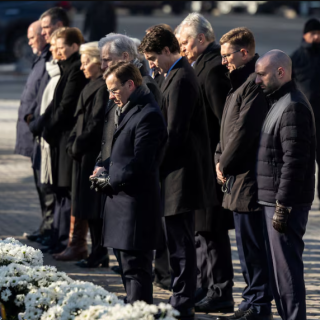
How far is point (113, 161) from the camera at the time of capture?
5.36 meters

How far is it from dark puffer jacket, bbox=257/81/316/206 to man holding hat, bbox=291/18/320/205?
15.9 ft

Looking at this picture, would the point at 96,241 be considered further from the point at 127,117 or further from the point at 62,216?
the point at 127,117

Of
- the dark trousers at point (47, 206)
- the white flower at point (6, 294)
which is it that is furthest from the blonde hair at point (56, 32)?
the white flower at point (6, 294)

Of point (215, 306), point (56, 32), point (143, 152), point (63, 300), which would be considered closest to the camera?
point (63, 300)

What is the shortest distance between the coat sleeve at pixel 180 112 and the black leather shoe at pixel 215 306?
1.20 meters

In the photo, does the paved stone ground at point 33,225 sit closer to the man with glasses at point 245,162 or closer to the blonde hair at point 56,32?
the man with glasses at point 245,162

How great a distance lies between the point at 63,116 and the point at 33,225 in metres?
1.92

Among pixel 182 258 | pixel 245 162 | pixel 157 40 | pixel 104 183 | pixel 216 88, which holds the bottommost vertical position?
pixel 182 258

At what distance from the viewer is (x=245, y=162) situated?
18.7ft

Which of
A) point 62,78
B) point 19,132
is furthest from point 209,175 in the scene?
point 19,132

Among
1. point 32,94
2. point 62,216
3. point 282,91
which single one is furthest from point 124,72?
point 32,94

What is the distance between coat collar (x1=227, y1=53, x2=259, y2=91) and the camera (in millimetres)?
5902

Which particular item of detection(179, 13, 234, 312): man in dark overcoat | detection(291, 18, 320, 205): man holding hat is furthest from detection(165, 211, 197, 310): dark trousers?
detection(291, 18, 320, 205): man holding hat

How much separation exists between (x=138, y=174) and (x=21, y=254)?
2.91 feet
